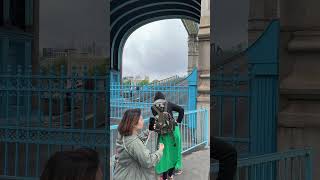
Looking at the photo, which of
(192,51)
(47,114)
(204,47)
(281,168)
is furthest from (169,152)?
(192,51)

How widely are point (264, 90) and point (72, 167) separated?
2452 mm

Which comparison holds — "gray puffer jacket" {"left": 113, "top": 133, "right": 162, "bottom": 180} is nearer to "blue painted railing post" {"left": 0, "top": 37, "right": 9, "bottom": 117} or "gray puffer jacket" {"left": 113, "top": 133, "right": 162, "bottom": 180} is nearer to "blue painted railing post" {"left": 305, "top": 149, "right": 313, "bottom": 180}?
"blue painted railing post" {"left": 305, "top": 149, "right": 313, "bottom": 180}

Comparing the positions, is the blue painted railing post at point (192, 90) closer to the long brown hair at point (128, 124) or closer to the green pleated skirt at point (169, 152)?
the green pleated skirt at point (169, 152)

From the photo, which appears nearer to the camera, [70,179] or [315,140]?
[70,179]

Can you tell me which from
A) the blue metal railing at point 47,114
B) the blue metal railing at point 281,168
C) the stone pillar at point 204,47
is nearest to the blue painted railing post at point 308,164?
the blue metal railing at point 281,168

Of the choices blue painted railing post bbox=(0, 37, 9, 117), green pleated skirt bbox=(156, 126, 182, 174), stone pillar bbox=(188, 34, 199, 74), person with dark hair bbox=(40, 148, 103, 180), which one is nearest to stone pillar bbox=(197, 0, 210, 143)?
stone pillar bbox=(188, 34, 199, 74)

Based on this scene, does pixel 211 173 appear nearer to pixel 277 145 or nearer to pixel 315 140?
pixel 277 145

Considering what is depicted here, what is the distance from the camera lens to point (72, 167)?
1160 mm

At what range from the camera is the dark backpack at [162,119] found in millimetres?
5141

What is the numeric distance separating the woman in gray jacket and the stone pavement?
8.46 ft

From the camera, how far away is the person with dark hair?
1153 mm

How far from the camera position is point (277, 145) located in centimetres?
334

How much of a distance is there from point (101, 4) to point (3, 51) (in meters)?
0.88

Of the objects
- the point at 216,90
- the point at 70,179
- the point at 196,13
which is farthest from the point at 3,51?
the point at 196,13
